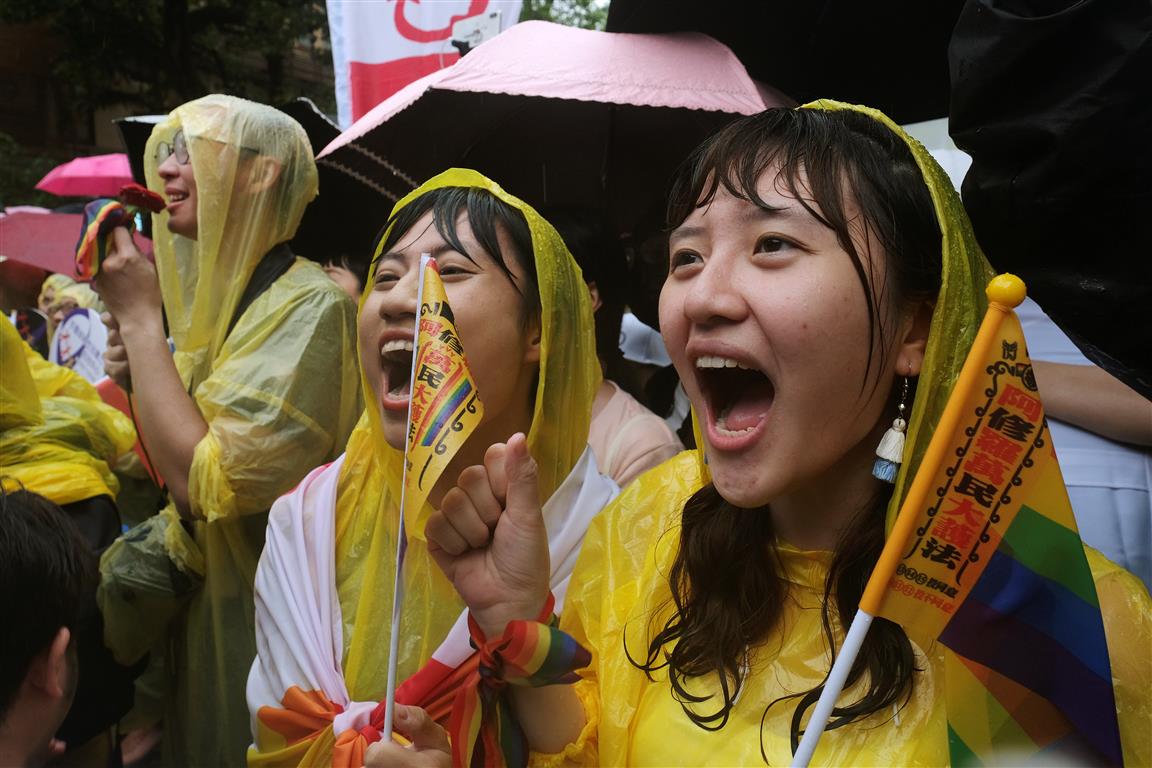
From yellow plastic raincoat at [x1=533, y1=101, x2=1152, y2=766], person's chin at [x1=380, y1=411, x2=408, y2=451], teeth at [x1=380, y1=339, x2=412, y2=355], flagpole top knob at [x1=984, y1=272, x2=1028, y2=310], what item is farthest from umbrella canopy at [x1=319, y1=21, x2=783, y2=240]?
flagpole top knob at [x1=984, y1=272, x2=1028, y2=310]

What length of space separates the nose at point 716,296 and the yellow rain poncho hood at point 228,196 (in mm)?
1932

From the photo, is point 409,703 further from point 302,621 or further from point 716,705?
point 716,705

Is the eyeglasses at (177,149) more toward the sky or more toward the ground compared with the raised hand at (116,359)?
more toward the sky

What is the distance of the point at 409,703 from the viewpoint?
1.73 meters

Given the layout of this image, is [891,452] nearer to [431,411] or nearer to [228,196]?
[431,411]

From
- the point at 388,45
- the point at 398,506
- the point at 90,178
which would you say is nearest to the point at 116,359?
the point at 398,506

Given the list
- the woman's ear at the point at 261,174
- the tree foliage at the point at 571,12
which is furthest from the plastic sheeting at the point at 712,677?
the tree foliage at the point at 571,12

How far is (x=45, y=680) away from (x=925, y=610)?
1.71m

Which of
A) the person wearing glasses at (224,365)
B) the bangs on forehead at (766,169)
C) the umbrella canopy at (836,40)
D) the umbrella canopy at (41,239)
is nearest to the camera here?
the bangs on forehead at (766,169)

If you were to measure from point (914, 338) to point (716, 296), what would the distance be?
0.31 meters

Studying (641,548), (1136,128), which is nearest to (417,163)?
(641,548)

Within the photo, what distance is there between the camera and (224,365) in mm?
2623

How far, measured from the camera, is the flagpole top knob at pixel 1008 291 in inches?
42.6

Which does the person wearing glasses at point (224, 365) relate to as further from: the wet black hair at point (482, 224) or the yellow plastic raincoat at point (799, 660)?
the yellow plastic raincoat at point (799, 660)
